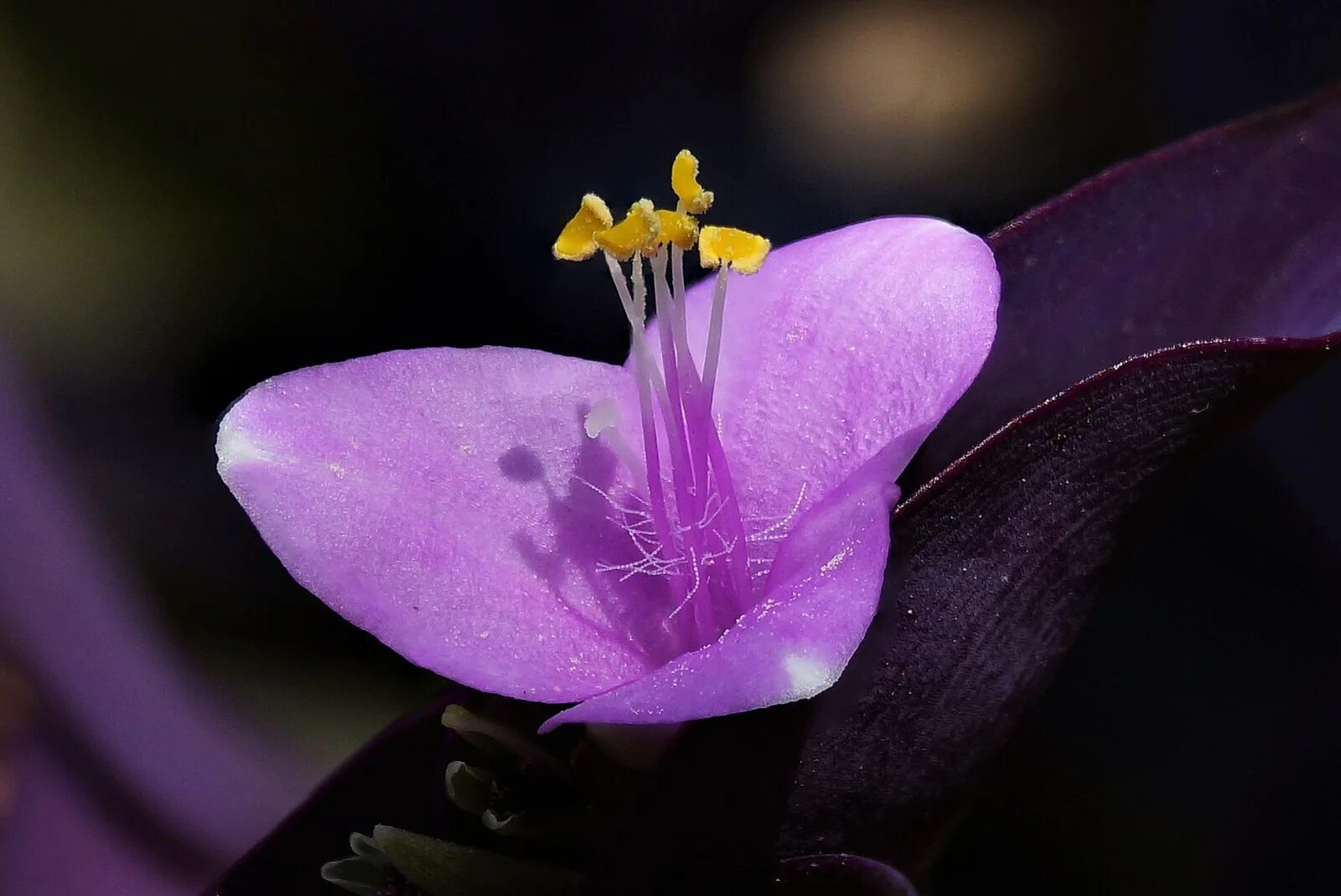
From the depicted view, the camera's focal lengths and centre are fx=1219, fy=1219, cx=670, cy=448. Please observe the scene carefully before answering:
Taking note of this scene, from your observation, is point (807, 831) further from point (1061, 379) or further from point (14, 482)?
point (14, 482)

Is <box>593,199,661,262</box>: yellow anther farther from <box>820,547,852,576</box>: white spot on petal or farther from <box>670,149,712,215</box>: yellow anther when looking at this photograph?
<box>820,547,852,576</box>: white spot on petal

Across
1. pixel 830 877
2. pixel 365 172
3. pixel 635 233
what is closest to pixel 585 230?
pixel 635 233

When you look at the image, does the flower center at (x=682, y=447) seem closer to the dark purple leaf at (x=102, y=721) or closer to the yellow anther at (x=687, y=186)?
the yellow anther at (x=687, y=186)

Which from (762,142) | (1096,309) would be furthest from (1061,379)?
(762,142)

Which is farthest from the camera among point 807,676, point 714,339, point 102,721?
point 102,721

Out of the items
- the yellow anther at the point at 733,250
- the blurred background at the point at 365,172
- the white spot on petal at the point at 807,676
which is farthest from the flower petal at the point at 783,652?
the blurred background at the point at 365,172

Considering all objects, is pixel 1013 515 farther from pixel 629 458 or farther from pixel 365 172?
pixel 365 172
